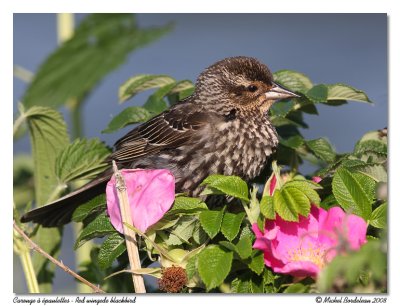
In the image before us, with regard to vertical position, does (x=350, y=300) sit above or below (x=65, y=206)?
below

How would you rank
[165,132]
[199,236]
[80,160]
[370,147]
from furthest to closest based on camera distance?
[165,132] < [80,160] < [370,147] < [199,236]

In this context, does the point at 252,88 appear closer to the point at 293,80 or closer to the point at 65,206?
the point at 293,80

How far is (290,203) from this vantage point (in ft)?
6.47

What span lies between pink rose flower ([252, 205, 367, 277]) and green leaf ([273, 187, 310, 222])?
0.05 metres

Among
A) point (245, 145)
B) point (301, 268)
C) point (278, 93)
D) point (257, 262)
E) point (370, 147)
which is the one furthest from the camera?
point (245, 145)

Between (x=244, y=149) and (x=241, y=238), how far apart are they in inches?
36.6

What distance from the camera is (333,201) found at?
2.17m

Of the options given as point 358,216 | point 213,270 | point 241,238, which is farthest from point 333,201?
point 213,270

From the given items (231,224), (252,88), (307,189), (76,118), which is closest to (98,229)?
(231,224)

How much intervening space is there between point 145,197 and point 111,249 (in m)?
0.21

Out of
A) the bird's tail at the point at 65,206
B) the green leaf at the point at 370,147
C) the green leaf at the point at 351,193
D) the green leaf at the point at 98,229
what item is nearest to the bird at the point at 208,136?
the bird's tail at the point at 65,206

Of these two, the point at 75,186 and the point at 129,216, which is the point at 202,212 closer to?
the point at 129,216

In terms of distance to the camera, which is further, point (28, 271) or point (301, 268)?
point (28, 271)

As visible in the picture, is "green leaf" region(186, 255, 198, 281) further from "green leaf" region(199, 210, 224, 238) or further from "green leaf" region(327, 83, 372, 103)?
"green leaf" region(327, 83, 372, 103)
